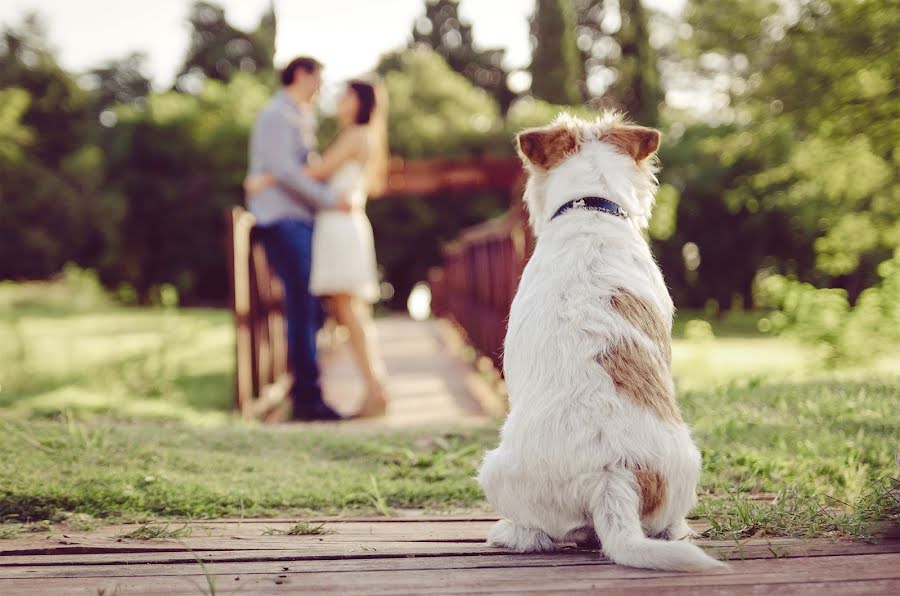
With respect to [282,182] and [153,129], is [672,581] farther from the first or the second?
[153,129]

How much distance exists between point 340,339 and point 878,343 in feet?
24.9

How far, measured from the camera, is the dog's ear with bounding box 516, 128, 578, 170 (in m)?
2.76

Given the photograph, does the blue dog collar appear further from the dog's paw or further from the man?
the man

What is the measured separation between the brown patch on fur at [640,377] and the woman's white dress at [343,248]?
368 centimetres

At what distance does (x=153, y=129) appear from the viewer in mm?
26516

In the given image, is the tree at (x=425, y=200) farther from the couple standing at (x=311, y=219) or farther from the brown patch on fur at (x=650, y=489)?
the brown patch on fur at (x=650, y=489)

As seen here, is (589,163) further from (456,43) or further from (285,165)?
(456,43)

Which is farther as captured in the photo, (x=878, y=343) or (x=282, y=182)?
(x=878, y=343)

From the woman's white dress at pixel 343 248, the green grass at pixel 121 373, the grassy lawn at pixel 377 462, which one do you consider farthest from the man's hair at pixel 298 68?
the grassy lawn at pixel 377 462

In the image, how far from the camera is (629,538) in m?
1.96

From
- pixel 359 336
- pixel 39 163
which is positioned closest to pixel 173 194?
pixel 39 163

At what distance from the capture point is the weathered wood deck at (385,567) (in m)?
1.86

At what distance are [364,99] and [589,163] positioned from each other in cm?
365

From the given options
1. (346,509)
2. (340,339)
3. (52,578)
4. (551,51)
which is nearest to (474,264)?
(340,339)
